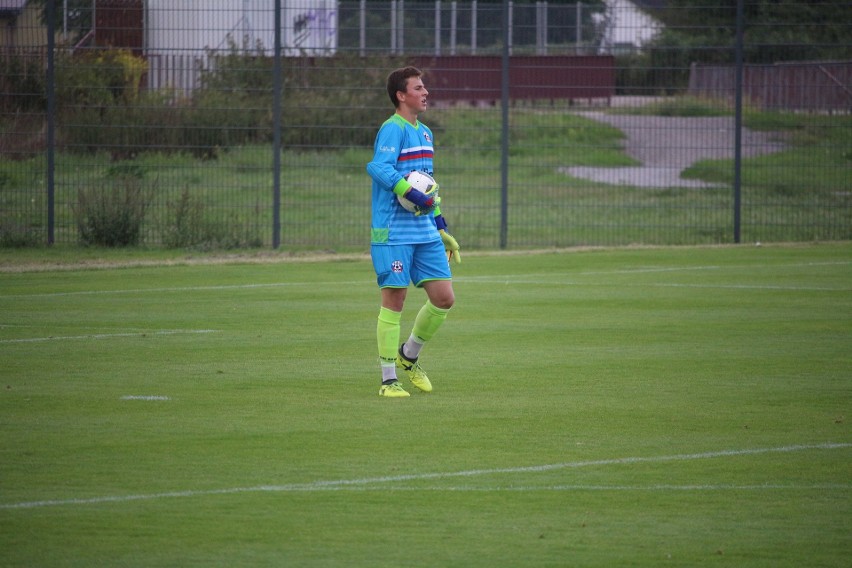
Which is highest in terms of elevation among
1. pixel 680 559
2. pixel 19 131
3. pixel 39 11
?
pixel 39 11

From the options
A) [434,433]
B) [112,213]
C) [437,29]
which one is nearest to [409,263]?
[434,433]

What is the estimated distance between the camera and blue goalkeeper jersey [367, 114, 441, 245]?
9.42 m

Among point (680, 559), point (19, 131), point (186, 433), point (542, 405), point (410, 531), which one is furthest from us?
point (19, 131)

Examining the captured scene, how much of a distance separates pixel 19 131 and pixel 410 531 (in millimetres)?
15860

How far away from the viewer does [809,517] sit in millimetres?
6449

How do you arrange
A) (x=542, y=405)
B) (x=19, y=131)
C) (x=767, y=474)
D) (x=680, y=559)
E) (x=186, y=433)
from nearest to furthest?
(x=680, y=559) → (x=767, y=474) → (x=186, y=433) → (x=542, y=405) → (x=19, y=131)

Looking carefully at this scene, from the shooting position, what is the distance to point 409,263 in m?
9.50

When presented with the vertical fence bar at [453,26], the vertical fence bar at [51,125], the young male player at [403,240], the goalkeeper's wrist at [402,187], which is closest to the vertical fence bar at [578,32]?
the vertical fence bar at [453,26]

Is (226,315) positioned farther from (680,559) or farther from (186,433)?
(680,559)

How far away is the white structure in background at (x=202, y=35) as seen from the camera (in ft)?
66.2

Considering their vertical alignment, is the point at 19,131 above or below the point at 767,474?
above

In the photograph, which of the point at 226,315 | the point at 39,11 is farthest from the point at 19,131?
the point at 226,315

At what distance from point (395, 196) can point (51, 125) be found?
12414 millimetres

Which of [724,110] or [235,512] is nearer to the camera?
[235,512]
